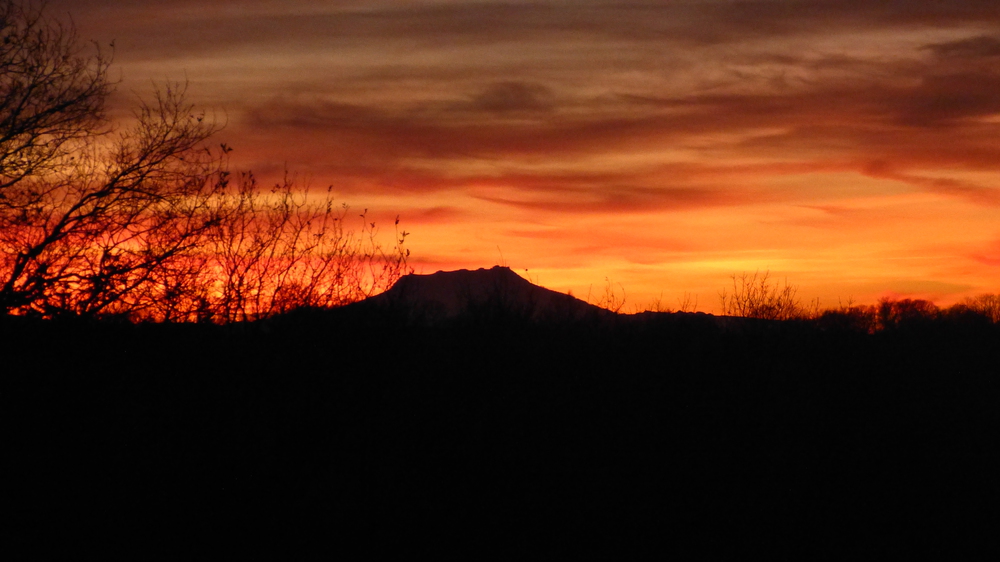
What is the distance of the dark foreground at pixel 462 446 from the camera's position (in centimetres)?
991

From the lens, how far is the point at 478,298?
40.6 ft

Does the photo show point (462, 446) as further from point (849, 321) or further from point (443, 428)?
point (849, 321)

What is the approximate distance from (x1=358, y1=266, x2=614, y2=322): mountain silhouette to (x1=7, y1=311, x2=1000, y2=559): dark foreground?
219mm

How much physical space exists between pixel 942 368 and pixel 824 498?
4.50m

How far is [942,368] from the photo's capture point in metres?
14.6

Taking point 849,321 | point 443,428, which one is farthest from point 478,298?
point 849,321

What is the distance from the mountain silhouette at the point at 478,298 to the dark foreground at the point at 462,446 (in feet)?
0.72

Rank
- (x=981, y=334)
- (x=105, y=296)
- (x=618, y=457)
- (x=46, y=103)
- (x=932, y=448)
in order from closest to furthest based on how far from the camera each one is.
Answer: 1. (x=618, y=457)
2. (x=932, y=448)
3. (x=105, y=296)
4. (x=46, y=103)
5. (x=981, y=334)

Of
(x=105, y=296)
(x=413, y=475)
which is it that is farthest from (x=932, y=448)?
(x=105, y=296)

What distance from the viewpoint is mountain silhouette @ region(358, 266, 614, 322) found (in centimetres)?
1142

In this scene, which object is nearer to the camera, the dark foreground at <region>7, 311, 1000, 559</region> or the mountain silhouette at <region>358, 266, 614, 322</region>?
the dark foreground at <region>7, 311, 1000, 559</region>

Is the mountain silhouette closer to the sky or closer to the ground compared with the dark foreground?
closer to the sky

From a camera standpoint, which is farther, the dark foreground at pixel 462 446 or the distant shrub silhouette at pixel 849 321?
the distant shrub silhouette at pixel 849 321

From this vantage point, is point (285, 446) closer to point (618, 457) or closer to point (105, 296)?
point (618, 457)
